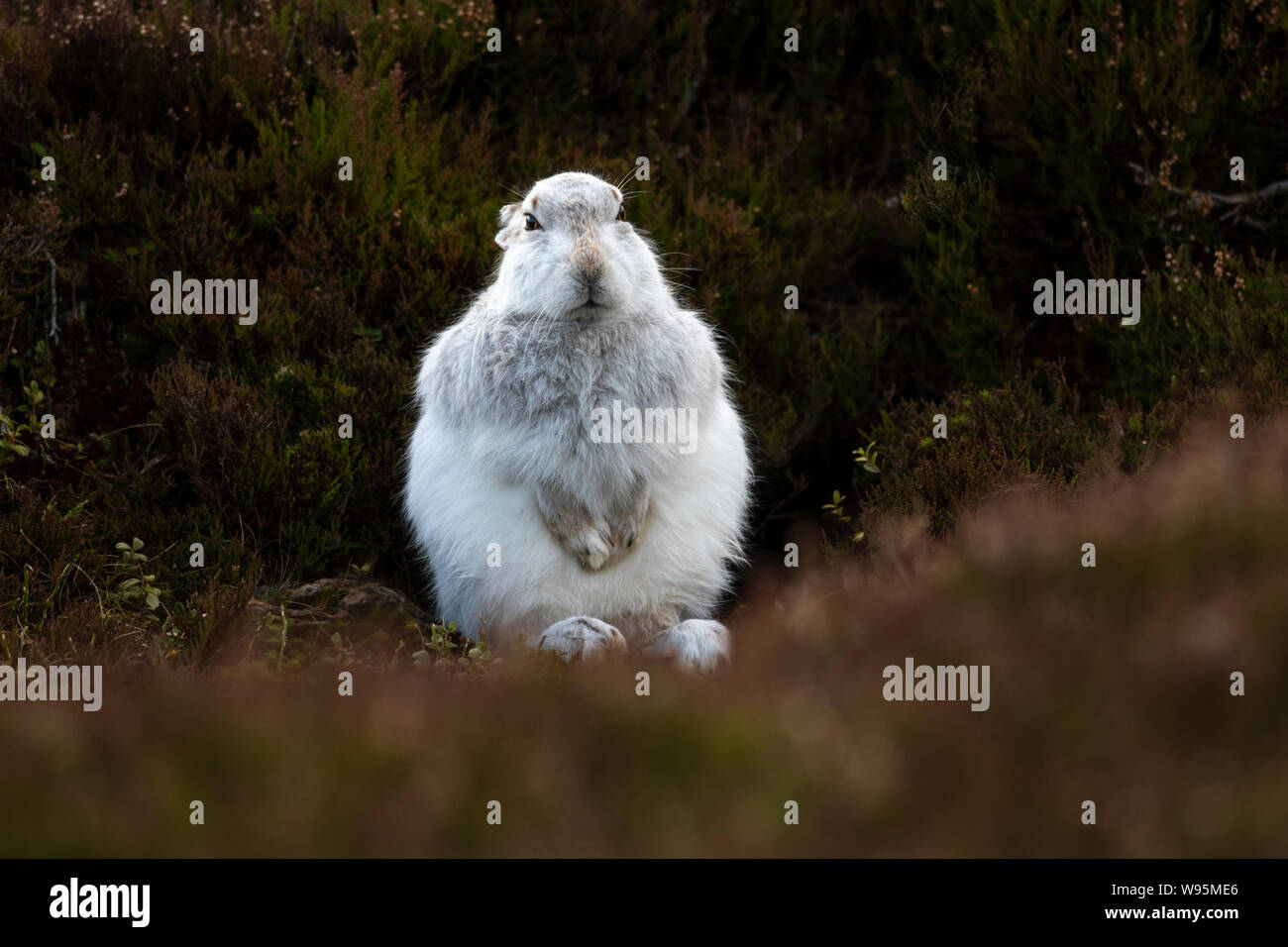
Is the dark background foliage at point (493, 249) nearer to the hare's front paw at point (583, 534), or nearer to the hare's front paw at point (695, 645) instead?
the hare's front paw at point (695, 645)

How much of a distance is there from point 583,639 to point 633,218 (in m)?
3.14

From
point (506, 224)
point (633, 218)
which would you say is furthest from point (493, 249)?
point (506, 224)

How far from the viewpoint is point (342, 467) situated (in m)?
6.18

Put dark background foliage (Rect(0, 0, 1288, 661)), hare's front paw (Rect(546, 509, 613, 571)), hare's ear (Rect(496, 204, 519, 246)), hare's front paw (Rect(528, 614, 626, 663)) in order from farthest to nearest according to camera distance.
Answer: dark background foliage (Rect(0, 0, 1288, 661)), hare's ear (Rect(496, 204, 519, 246)), hare's front paw (Rect(546, 509, 613, 571)), hare's front paw (Rect(528, 614, 626, 663))

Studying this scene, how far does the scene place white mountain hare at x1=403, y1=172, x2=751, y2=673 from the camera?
195 inches

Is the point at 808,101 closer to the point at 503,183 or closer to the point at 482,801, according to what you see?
the point at 503,183

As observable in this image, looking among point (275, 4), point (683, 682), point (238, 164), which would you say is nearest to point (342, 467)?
point (238, 164)

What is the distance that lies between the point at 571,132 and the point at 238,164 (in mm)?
2026

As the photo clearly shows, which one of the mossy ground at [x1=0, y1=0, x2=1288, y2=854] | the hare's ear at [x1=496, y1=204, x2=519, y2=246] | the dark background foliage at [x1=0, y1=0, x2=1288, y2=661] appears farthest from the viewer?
the dark background foliage at [x1=0, y1=0, x2=1288, y2=661]
